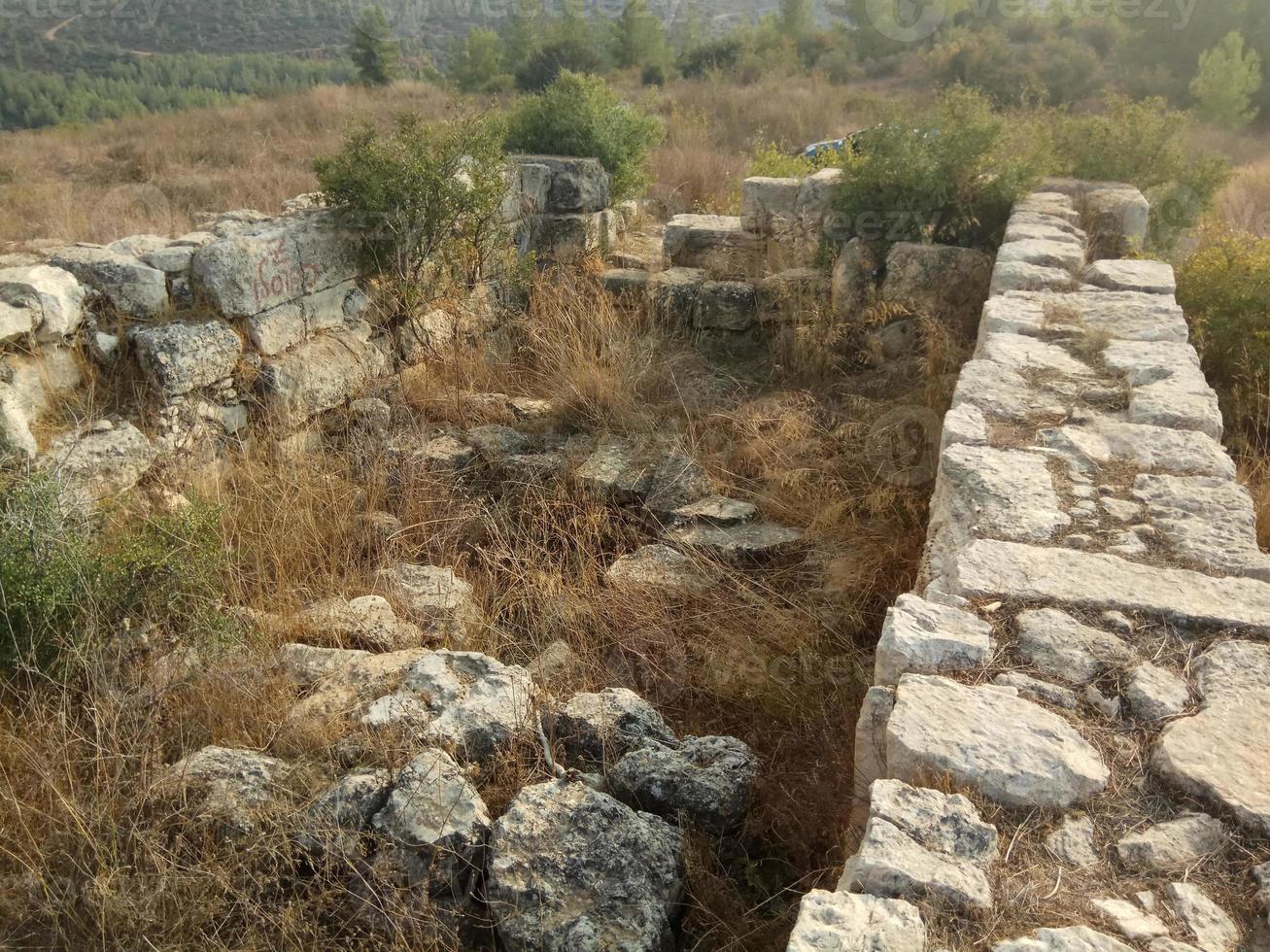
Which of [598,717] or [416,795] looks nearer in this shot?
[416,795]

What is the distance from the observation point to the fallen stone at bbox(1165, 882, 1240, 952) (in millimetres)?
1654

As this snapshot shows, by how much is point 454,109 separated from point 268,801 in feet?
15.6

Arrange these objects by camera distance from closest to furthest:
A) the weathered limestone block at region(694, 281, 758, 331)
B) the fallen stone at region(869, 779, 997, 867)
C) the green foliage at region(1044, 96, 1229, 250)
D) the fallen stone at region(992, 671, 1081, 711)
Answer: the fallen stone at region(869, 779, 997, 867), the fallen stone at region(992, 671, 1081, 711), the weathered limestone block at region(694, 281, 758, 331), the green foliage at region(1044, 96, 1229, 250)

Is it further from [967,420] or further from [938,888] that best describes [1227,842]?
[967,420]

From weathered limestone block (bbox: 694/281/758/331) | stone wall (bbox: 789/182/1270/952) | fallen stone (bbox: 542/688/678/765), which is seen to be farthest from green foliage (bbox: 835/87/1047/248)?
fallen stone (bbox: 542/688/678/765)

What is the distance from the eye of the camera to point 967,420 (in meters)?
3.46

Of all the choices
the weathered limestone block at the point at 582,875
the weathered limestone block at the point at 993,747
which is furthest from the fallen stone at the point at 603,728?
the weathered limestone block at the point at 993,747

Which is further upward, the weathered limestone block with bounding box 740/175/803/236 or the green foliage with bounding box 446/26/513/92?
the green foliage with bounding box 446/26/513/92

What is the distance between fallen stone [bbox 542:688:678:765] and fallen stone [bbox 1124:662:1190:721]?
1.24m

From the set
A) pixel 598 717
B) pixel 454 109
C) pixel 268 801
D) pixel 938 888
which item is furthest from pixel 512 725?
pixel 454 109

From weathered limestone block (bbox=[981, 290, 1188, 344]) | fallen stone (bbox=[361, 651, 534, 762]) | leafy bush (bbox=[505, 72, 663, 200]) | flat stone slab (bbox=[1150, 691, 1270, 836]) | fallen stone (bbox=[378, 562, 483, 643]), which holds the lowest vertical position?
fallen stone (bbox=[378, 562, 483, 643])

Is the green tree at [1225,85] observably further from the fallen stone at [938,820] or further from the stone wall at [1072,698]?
the fallen stone at [938,820]

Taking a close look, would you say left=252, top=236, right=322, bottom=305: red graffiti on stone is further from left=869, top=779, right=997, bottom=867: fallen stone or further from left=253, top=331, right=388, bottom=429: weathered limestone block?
left=869, top=779, right=997, bottom=867: fallen stone

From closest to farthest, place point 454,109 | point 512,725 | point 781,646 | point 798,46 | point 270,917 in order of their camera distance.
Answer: point 270,917, point 512,725, point 781,646, point 454,109, point 798,46
